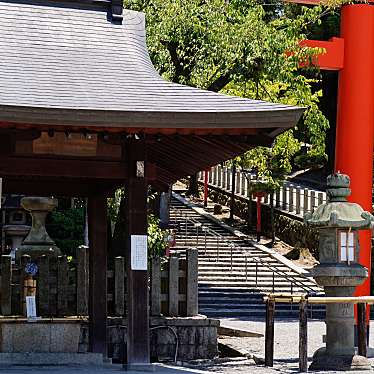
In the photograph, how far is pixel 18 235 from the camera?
2667 cm

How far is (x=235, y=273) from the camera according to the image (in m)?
27.7

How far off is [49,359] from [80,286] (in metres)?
2.48

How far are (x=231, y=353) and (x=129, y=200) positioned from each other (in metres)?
5.22

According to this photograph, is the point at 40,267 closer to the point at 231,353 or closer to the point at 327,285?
the point at 231,353

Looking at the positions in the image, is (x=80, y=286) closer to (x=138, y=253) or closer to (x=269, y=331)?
(x=269, y=331)

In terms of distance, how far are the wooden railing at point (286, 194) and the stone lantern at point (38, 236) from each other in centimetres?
1571

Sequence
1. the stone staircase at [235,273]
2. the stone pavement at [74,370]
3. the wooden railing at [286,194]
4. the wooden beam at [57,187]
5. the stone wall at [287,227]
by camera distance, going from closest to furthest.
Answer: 1. the stone pavement at [74,370]
2. the wooden beam at [57,187]
3. the stone staircase at [235,273]
4. the stone wall at [287,227]
5. the wooden railing at [286,194]

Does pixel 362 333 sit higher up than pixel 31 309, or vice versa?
pixel 31 309

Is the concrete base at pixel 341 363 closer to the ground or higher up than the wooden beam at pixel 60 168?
closer to the ground

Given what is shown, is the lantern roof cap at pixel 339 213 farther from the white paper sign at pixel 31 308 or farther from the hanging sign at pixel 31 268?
the hanging sign at pixel 31 268

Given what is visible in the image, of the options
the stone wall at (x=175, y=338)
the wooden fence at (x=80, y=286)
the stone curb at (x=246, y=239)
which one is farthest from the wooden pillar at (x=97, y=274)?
the stone curb at (x=246, y=239)

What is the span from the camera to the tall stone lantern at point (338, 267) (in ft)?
41.1

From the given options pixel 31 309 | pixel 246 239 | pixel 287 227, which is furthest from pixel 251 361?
pixel 287 227

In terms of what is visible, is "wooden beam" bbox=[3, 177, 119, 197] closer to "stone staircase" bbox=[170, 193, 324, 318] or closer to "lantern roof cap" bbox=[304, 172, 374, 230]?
"lantern roof cap" bbox=[304, 172, 374, 230]
